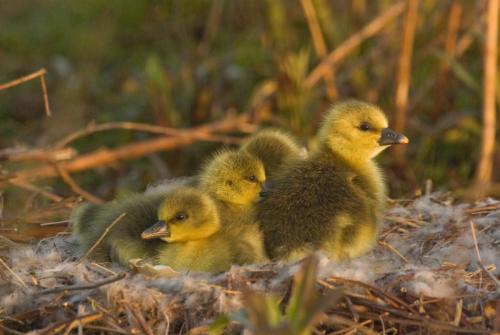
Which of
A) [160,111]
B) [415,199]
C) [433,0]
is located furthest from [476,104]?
[415,199]

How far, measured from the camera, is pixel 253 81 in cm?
740

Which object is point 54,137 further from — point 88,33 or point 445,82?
point 445,82

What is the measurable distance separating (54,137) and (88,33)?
6.02 feet

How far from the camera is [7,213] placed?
4.32 m

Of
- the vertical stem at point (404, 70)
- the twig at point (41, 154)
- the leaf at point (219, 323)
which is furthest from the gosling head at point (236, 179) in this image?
the vertical stem at point (404, 70)

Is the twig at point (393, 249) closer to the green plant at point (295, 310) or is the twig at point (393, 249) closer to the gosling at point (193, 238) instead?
the gosling at point (193, 238)

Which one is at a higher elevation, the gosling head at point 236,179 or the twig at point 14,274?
the gosling head at point 236,179

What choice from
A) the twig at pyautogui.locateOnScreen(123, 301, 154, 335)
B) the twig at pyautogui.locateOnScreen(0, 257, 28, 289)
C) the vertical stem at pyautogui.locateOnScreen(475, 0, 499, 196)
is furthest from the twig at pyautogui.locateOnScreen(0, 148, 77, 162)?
the vertical stem at pyautogui.locateOnScreen(475, 0, 499, 196)

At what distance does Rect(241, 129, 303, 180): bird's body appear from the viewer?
156 inches

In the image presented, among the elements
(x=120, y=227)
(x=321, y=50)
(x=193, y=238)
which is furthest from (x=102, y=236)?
(x=321, y=50)

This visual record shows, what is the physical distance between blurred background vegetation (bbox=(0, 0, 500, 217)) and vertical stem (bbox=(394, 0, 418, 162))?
0.15 feet

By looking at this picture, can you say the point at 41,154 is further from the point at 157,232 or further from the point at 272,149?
the point at 157,232

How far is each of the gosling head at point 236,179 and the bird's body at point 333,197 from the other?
6 cm

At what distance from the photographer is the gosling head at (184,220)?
3.48 metres
